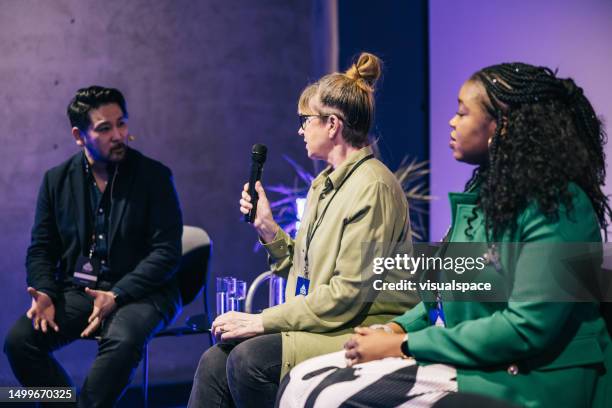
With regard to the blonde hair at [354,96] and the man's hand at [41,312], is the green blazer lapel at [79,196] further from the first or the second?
the blonde hair at [354,96]

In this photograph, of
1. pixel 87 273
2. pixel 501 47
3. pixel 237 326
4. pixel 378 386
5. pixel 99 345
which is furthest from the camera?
pixel 501 47

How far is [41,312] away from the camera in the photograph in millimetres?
3184

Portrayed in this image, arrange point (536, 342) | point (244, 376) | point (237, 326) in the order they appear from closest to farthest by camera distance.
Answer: point (536, 342), point (244, 376), point (237, 326)

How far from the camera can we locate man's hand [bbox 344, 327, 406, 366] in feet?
6.15

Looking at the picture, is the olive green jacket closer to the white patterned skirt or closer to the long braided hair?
the white patterned skirt

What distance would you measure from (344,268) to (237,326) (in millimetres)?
417

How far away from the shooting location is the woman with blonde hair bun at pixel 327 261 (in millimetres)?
2307

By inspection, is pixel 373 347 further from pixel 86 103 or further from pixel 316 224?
pixel 86 103

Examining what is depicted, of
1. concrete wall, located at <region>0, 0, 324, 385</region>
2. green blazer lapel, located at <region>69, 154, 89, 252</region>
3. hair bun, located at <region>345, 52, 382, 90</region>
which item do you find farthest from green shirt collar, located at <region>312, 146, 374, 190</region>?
concrete wall, located at <region>0, 0, 324, 385</region>

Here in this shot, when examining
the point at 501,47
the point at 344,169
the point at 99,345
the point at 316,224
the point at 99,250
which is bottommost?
the point at 99,345

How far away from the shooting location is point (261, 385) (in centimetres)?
229

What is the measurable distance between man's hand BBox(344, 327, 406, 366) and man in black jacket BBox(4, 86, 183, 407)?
144cm

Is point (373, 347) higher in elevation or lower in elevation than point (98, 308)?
higher

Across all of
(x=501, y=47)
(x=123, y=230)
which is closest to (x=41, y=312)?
(x=123, y=230)
